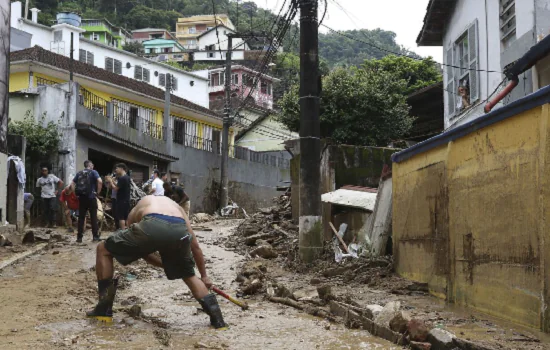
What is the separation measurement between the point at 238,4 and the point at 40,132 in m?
8.15

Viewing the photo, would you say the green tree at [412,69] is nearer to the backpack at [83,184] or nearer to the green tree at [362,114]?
the green tree at [362,114]

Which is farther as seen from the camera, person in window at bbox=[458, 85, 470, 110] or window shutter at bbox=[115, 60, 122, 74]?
window shutter at bbox=[115, 60, 122, 74]

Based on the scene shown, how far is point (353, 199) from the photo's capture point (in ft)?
35.6

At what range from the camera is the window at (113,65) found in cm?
4326

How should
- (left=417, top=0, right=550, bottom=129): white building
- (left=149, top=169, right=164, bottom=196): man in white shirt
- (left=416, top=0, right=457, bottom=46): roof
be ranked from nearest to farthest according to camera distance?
(left=417, top=0, right=550, bottom=129): white building → (left=149, top=169, right=164, bottom=196): man in white shirt → (left=416, top=0, right=457, bottom=46): roof

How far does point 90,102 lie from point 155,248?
60.3ft

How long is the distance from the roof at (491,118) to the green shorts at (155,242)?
3.07m

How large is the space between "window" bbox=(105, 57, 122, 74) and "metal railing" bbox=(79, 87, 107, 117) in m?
20.0

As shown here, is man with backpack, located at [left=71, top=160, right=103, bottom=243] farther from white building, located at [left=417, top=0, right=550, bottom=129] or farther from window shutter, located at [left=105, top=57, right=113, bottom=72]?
window shutter, located at [left=105, top=57, right=113, bottom=72]

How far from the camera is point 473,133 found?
6.25m

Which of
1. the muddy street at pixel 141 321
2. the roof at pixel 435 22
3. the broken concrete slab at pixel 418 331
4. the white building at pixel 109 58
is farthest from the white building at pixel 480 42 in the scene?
the white building at pixel 109 58

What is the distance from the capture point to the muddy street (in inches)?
193

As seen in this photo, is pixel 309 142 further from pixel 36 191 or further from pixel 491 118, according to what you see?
pixel 36 191

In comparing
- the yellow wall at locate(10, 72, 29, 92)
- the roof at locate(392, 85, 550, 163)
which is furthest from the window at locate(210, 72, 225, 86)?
the roof at locate(392, 85, 550, 163)
